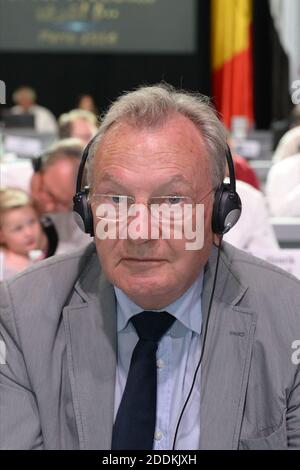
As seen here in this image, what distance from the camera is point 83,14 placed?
1085 cm

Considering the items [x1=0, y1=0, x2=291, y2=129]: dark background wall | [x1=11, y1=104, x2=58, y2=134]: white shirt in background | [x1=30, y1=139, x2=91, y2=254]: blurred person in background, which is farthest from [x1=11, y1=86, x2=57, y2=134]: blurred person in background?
[x1=30, y1=139, x2=91, y2=254]: blurred person in background

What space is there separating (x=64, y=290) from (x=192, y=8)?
10104 millimetres

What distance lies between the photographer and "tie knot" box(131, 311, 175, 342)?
53.9 inches

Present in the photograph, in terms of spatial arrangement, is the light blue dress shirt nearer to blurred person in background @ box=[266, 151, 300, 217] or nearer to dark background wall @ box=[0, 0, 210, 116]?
blurred person in background @ box=[266, 151, 300, 217]

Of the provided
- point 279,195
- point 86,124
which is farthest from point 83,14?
point 279,195


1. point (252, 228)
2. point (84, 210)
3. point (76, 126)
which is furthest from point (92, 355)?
point (76, 126)

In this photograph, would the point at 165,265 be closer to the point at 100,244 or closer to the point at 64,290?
the point at 100,244

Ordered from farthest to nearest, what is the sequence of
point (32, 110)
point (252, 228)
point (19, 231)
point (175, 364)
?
point (32, 110), point (19, 231), point (252, 228), point (175, 364)

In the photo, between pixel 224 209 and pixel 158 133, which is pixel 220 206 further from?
pixel 158 133

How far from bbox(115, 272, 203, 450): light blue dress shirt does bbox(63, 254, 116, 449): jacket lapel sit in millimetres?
23

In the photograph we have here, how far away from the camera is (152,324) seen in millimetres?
1378

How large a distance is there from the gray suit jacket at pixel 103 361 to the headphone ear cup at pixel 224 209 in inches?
4.0

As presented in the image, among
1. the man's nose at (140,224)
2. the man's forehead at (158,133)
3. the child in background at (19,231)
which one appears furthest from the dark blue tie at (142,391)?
the child in background at (19,231)

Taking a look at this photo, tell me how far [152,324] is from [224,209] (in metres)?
0.23
